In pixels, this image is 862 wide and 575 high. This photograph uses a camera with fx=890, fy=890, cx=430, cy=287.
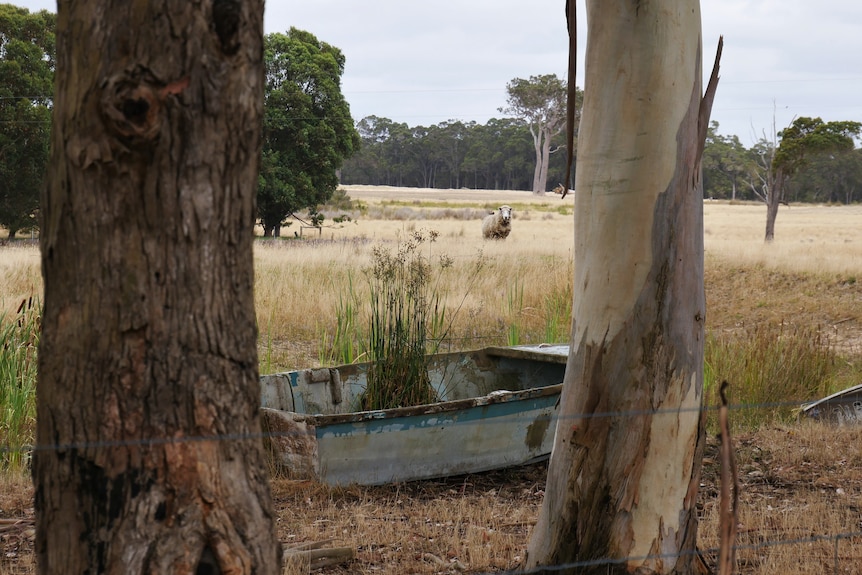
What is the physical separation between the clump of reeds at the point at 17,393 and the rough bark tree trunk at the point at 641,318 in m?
3.33

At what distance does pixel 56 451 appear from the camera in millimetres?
1804

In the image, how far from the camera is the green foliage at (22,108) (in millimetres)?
17609

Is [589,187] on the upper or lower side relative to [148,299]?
upper

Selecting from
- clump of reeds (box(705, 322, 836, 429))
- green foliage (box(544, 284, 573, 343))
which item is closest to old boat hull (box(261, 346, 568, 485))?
clump of reeds (box(705, 322, 836, 429))

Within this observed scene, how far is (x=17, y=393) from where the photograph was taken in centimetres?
532

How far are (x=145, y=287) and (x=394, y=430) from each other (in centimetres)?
325

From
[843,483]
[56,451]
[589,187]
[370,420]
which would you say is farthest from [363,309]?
[56,451]

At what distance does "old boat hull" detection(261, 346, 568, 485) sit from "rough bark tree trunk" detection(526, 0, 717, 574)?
1.72 metres

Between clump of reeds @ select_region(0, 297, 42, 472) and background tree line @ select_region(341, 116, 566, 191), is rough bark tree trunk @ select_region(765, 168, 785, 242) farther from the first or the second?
background tree line @ select_region(341, 116, 566, 191)

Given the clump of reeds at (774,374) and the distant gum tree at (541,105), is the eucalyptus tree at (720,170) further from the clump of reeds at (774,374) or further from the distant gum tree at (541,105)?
the clump of reeds at (774,374)

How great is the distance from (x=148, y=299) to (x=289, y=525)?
2766 millimetres

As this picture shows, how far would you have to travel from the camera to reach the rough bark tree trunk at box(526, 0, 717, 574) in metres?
3.17

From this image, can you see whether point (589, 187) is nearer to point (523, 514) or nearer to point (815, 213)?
point (523, 514)

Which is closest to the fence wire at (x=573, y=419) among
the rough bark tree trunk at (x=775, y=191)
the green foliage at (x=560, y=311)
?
the green foliage at (x=560, y=311)
